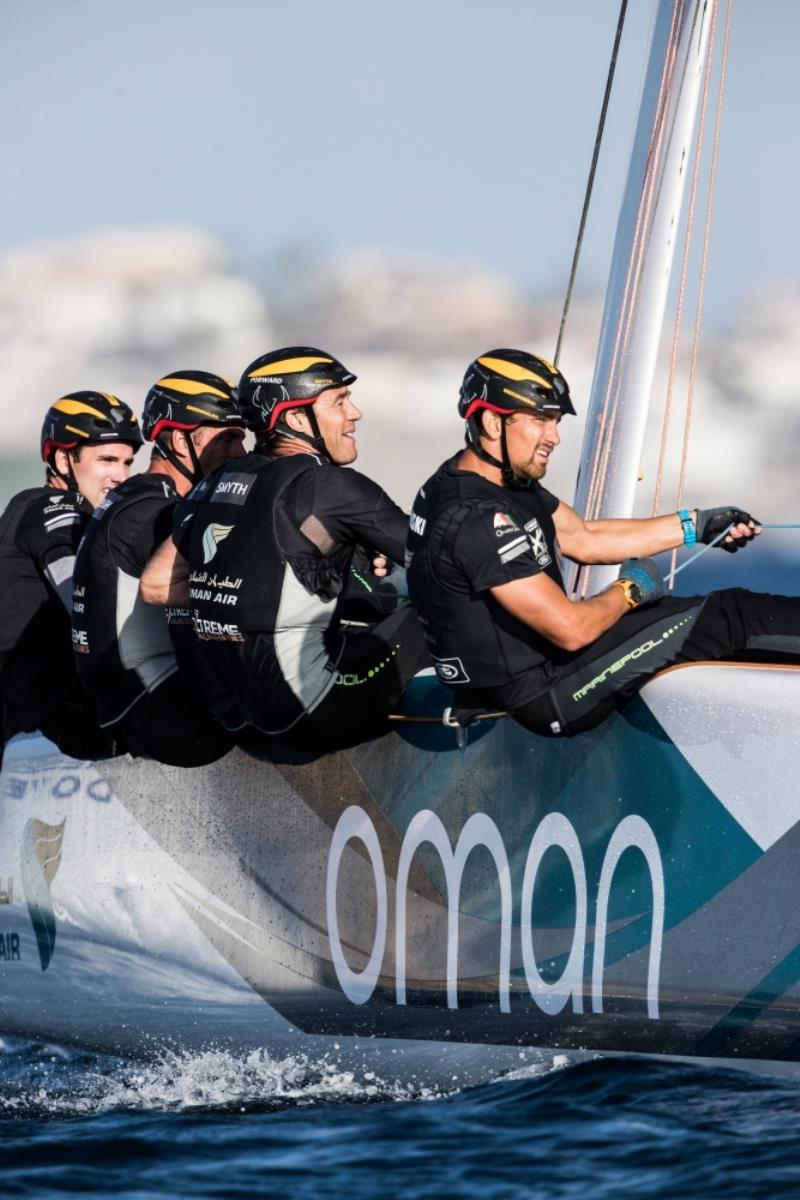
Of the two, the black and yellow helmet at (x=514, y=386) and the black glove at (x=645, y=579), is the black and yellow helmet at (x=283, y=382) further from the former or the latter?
the black glove at (x=645, y=579)

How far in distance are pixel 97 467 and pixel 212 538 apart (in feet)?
5.42

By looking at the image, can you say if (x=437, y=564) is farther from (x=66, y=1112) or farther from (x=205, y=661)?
(x=66, y=1112)

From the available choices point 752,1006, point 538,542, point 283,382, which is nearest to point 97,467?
point 283,382

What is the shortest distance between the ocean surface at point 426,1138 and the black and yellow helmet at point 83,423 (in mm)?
2343

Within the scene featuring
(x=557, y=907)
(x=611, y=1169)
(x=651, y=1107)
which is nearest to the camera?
(x=611, y=1169)

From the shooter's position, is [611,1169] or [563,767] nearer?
[611,1169]

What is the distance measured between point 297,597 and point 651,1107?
5.54 ft

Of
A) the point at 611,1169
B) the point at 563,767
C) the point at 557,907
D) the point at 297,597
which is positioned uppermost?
the point at 297,597

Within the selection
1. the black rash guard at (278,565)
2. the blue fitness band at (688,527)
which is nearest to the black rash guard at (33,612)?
the black rash guard at (278,565)

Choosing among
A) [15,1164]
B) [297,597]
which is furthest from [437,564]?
[15,1164]

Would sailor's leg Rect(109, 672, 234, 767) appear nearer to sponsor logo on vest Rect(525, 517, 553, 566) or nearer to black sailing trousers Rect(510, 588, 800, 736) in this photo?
black sailing trousers Rect(510, 588, 800, 736)

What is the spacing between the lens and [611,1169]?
4418 mm

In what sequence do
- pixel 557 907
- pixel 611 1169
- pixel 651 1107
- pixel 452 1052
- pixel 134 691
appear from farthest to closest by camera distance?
pixel 134 691
pixel 452 1052
pixel 557 907
pixel 651 1107
pixel 611 1169

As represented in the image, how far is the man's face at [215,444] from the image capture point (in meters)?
6.54
